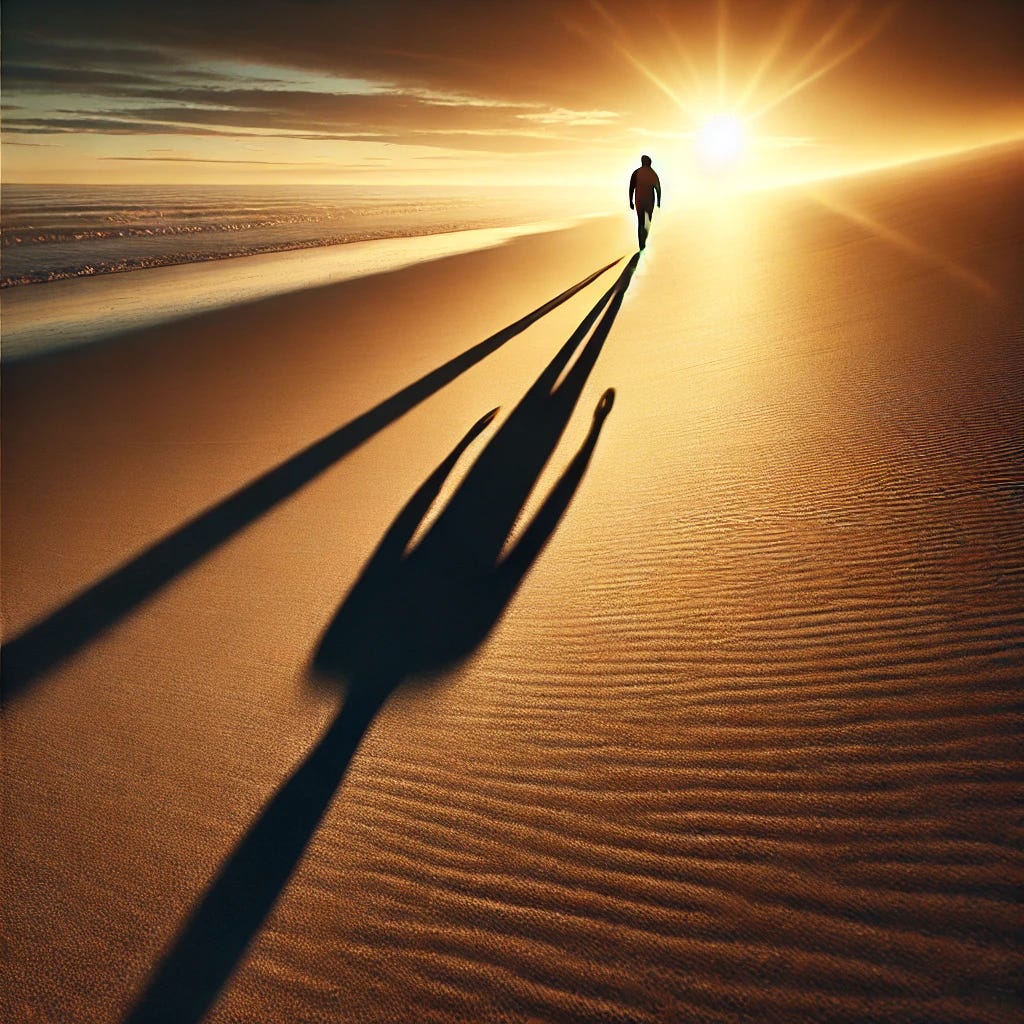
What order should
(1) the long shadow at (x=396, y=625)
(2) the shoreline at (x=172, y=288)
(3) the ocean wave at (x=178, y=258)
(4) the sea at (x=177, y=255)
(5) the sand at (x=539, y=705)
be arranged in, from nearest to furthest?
(5) the sand at (x=539, y=705)
(1) the long shadow at (x=396, y=625)
(2) the shoreline at (x=172, y=288)
(4) the sea at (x=177, y=255)
(3) the ocean wave at (x=178, y=258)

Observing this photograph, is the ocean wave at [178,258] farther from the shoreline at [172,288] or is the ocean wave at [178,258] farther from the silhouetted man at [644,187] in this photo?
the silhouetted man at [644,187]

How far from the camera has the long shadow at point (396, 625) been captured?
2.47 m

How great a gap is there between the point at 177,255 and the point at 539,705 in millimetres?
25922

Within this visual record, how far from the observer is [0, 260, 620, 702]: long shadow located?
4.32 m

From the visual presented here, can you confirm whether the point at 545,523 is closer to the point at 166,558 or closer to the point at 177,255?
the point at 166,558

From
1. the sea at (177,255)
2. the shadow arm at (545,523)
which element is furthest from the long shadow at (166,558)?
the sea at (177,255)

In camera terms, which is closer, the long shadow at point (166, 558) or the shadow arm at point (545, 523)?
the long shadow at point (166, 558)

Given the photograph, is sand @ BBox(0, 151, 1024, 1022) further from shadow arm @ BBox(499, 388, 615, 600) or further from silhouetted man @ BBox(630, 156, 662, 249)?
silhouetted man @ BBox(630, 156, 662, 249)

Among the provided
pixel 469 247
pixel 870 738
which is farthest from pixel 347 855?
pixel 469 247

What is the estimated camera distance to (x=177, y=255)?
24.6 meters

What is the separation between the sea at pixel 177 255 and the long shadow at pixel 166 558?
24.1ft

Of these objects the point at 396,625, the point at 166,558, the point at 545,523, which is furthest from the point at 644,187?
the point at 396,625

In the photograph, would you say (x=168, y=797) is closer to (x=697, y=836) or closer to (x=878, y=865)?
(x=697, y=836)

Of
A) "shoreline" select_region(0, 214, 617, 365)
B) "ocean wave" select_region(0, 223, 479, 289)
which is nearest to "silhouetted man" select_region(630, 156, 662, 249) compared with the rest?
"shoreline" select_region(0, 214, 617, 365)
